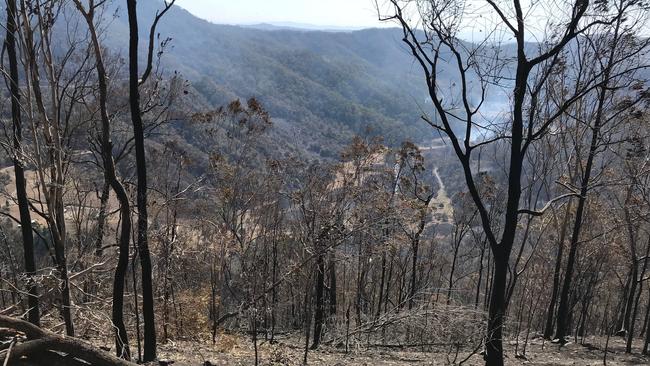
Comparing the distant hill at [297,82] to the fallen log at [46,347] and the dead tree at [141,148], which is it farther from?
the fallen log at [46,347]

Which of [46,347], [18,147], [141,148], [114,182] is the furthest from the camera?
[141,148]

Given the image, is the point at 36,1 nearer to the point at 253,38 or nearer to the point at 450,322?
the point at 450,322

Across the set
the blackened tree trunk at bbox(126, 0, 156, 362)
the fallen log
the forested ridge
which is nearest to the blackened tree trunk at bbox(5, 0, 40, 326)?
the forested ridge

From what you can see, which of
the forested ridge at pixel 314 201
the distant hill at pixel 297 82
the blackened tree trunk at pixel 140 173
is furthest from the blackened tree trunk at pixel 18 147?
the distant hill at pixel 297 82

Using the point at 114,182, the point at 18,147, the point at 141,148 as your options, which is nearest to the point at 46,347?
the point at 114,182

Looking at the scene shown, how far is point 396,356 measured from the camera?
13164 millimetres

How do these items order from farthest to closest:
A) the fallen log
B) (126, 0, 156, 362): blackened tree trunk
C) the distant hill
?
the distant hill, (126, 0, 156, 362): blackened tree trunk, the fallen log

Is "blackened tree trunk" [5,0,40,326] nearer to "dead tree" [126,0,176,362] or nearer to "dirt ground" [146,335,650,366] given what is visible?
"dead tree" [126,0,176,362]

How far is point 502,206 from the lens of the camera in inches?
777

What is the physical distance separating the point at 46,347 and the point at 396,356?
10.5 metres

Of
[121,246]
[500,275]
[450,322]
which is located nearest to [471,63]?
[500,275]

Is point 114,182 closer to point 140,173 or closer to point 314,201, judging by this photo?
point 140,173

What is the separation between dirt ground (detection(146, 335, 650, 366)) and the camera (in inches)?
446

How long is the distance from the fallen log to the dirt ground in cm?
567
